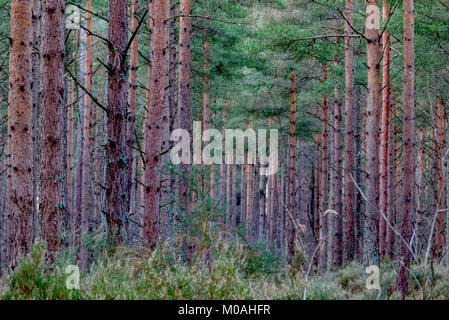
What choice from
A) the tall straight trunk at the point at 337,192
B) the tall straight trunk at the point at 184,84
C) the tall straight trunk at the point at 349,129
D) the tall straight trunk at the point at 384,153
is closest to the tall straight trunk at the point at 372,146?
the tall straight trunk at the point at 384,153

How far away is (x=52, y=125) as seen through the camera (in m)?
7.74

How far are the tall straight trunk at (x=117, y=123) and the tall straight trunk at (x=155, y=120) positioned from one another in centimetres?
186

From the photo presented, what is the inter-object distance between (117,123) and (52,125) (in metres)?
0.93

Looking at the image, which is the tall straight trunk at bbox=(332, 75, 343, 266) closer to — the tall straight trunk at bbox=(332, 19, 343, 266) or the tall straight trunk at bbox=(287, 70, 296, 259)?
the tall straight trunk at bbox=(332, 19, 343, 266)

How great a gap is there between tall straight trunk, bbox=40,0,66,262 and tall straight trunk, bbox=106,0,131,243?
0.70 metres

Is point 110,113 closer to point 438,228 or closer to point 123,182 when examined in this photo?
point 123,182

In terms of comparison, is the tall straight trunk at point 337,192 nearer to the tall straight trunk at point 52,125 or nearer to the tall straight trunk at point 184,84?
the tall straight trunk at point 184,84

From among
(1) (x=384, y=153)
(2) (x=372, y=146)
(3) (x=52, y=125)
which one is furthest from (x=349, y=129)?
(3) (x=52, y=125)

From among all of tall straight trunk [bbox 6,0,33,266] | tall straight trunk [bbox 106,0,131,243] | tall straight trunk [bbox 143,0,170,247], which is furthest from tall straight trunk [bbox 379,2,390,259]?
tall straight trunk [bbox 6,0,33,266]

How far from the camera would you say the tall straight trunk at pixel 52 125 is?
7.67 metres

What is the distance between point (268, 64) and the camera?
20.6 metres

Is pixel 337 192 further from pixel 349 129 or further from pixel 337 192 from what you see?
pixel 349 129
